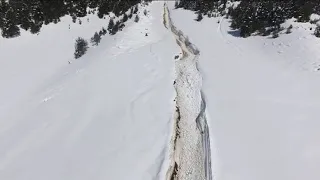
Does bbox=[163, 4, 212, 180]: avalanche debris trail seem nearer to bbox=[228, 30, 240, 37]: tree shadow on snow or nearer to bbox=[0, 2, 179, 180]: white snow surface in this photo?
bbox=[0, 2, 179, 180]: white snow surface

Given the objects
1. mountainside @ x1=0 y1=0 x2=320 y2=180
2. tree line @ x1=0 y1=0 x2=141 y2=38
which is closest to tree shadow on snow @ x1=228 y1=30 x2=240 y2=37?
mountainside @ x1=0 y1=0 x2=320 y2=180

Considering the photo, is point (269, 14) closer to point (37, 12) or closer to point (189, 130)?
point (189, 130)

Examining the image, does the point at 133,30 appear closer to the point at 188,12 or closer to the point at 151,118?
the point at 188,12

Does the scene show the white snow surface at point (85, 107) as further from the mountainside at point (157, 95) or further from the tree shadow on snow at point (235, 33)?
the tree shadow on snow at point (235, 33)

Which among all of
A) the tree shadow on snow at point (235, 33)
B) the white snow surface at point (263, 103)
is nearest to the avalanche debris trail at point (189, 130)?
the white snow surface at point (263, 103)

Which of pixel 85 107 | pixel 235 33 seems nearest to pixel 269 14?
pixel 235 33

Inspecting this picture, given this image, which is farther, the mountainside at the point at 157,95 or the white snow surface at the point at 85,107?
the mountainside at the point at 157,95

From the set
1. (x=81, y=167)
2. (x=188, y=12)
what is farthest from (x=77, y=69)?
(x=188, y=12)
